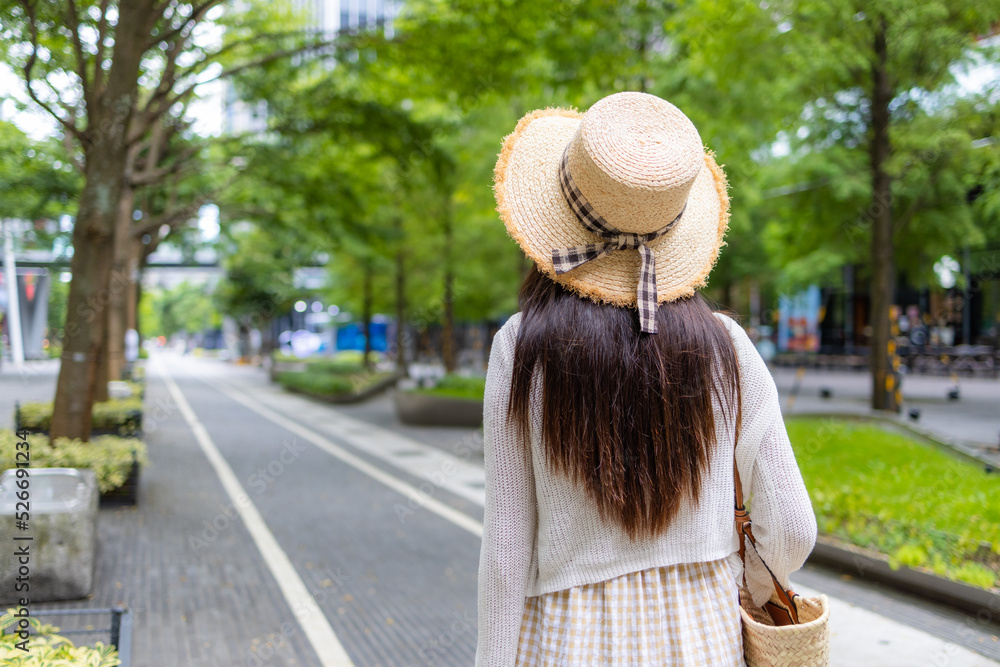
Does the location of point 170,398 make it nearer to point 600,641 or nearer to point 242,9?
point 242,9

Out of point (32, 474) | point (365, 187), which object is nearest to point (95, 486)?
point (32, 474)

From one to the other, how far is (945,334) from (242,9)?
24.5 metres

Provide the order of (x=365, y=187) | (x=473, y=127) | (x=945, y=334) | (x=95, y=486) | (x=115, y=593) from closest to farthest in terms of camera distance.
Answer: (x=115, y=593) < (x=95, y=486) < (x=365, y=187) < (x=473, y=127) < (x=945, y=334)

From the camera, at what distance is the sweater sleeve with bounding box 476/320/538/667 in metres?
1.60

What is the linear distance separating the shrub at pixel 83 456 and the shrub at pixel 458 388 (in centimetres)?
778

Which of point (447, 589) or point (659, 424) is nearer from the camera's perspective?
point (659, 424)

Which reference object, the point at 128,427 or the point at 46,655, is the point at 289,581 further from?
the point at 128,427

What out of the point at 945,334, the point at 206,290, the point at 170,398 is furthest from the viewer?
the point at 206,290

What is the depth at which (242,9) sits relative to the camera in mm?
13789

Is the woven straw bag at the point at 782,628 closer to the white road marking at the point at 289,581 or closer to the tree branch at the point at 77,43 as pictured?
the white road marking at the point at 289,581

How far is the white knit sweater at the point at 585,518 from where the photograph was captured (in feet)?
5.17

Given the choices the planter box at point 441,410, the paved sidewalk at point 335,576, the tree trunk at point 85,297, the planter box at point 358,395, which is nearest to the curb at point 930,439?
the paved sidewalk at point 335,576

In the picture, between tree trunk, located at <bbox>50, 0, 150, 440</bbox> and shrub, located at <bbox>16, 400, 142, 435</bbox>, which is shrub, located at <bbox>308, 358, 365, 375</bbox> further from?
tree trunk, located at <bbox>50, 0, 150, 440</bbox>

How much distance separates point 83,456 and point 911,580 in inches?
269
